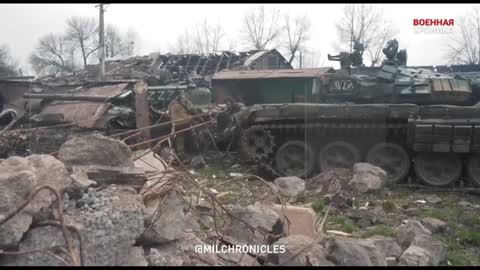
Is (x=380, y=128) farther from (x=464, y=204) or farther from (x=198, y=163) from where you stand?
(x=198, y=163)

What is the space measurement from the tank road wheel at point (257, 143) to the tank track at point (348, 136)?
10cm

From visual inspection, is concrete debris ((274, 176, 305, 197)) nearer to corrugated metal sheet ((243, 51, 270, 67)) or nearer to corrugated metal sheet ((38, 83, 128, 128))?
corrugated metal sheet ((38, 83, 128, 128))

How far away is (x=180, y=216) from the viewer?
12.6 ft

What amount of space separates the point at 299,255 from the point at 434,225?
2709 mm

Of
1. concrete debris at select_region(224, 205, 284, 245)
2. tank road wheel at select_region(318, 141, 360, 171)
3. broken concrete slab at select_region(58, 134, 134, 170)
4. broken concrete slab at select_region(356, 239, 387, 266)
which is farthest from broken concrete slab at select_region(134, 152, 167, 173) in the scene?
tank road wheel at select_region(318, 141, 360, 171)

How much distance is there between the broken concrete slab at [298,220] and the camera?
Answer: 14.9 feet

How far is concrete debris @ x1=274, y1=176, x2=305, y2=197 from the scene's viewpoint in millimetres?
7355

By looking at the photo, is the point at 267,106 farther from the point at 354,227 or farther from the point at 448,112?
the point at 354,227

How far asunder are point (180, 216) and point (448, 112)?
600 centimetres

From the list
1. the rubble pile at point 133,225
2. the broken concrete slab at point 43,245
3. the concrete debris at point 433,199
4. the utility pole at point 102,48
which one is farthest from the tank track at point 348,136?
the utility pole at point 102,48

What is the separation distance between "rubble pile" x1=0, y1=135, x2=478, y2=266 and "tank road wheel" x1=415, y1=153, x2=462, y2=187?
3531 millimetres

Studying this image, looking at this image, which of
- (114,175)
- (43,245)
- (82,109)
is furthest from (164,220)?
(82,109)

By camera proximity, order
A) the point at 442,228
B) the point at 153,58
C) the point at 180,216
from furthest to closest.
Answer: the point at 153,58
the point at 442,228
the point at 180,216

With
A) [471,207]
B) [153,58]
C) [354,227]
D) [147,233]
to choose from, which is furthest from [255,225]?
[153,58]
